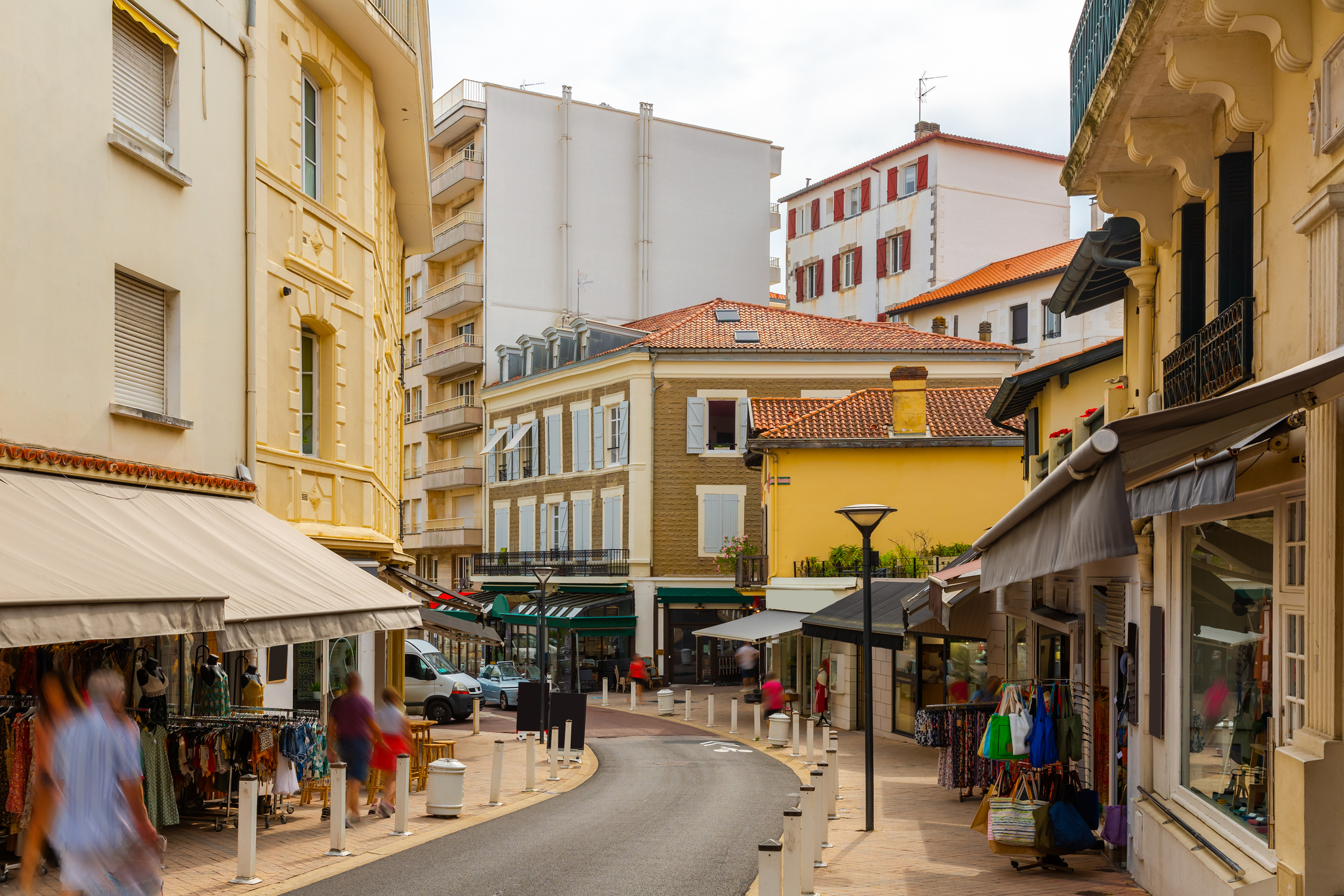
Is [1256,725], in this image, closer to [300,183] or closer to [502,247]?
[300,183]

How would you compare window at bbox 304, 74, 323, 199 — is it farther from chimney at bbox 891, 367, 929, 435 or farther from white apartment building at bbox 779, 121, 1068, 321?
white apartment building at bbox 779, 121, 1068, 321

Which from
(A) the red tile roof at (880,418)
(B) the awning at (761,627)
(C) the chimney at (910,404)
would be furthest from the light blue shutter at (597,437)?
(C) the chimney at (910,404)

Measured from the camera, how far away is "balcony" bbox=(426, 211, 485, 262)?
5247 cm

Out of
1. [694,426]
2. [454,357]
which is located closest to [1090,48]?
[694,426]

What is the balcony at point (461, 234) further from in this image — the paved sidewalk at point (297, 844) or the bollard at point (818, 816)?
the bollard at point (818, 816)

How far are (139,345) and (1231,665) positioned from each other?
34.7 ft

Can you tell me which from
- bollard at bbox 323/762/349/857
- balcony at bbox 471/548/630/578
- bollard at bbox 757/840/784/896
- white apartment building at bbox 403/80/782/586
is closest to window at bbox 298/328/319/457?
bollard at bbox 323/762/349/857

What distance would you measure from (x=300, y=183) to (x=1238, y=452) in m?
13.1

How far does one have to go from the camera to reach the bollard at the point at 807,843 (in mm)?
10148

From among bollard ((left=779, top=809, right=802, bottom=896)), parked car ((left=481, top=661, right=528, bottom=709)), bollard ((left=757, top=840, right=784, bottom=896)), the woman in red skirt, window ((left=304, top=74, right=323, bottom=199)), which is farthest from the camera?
parked car ((left=481, top=661, right=528, bottom=709))

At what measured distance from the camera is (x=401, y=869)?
11953mm

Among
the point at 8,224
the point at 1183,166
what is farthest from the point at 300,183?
the point at 1183,166

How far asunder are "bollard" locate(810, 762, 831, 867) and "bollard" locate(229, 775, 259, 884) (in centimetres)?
477

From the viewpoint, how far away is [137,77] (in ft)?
43.2
